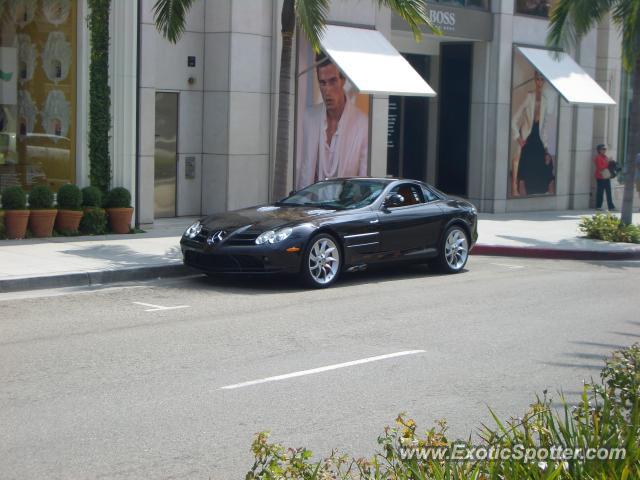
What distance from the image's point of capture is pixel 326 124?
21.9 m

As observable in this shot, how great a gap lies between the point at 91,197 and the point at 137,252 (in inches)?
82.4

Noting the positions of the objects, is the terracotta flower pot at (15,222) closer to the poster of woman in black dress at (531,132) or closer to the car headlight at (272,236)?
the car headlight at (272,236)

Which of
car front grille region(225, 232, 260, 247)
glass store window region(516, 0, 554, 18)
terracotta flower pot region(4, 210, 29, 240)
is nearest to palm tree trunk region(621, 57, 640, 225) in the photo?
glass store window region(516, 0, 554, 18)

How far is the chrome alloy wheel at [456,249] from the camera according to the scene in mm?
15523

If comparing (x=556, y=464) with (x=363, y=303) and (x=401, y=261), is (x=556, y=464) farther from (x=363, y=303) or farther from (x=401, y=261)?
(x=401, y=261)

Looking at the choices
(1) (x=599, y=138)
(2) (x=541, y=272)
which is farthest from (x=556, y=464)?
(1) (x=599, y=138)

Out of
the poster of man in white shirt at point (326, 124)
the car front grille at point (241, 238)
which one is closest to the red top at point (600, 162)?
the poster of man in white shirt at point (326, 124)

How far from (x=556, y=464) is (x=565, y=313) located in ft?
25.2

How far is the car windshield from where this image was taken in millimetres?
14578

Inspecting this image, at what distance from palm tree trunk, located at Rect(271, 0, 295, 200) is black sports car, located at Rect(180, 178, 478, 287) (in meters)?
1.67

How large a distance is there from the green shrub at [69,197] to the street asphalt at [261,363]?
12.4 ft

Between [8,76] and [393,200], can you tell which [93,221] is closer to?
[8,76]

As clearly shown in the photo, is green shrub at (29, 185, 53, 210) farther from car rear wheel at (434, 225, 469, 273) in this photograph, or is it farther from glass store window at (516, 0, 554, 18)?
glass store window at (516, 0, 554, 18)

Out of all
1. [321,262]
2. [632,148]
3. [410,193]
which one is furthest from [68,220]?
[632,148]
